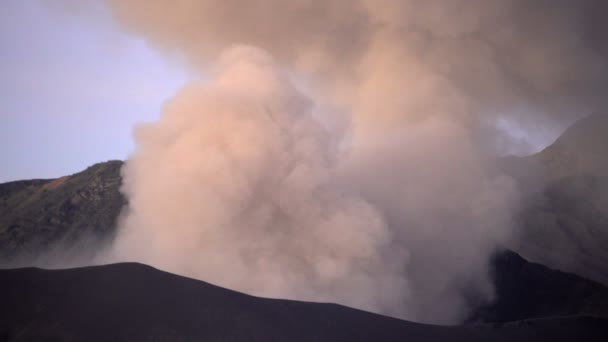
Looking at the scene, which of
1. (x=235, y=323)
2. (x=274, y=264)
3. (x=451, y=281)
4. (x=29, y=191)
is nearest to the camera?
(x=235, y=323)

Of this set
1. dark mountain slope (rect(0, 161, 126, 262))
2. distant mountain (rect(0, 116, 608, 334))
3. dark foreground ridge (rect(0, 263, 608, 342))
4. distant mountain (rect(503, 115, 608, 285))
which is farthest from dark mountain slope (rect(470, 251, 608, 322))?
dark mountain slope (rect(0, 161, 126, 262))

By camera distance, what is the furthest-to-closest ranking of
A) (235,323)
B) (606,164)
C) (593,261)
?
(606,164) → (593,261) → (235,323)

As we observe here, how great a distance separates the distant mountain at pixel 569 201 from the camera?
5222cm

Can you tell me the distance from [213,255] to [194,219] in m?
3.35

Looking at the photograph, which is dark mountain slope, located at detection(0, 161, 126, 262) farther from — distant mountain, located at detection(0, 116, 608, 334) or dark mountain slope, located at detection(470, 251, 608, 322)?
dark mountain slope, located at detection(470, 251, 608, 322)

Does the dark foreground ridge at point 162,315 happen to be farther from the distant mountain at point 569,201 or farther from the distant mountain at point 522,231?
the distant mountain at point 569,201

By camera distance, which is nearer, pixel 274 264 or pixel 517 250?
pixel 274 264

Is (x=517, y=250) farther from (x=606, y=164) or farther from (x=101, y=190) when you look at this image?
(x=101, y=190)

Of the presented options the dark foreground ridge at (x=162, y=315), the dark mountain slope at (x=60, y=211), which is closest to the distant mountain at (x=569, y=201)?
the dark foreground ridge at (x=162, y=315)

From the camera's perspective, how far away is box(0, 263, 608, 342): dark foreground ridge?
18453 millimetres

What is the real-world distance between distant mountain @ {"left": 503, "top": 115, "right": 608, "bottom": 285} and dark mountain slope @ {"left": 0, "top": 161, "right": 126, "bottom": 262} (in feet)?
117

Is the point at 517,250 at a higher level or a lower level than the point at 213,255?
higher

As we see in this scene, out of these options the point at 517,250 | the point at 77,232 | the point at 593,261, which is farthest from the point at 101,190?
the point at 593,261

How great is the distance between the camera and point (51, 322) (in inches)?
726
